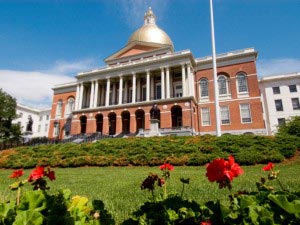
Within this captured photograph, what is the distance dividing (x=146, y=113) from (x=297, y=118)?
831 inches

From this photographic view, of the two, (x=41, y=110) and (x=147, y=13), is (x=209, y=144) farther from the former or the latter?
(x=41, y=110)

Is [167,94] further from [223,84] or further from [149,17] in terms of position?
[149,17]

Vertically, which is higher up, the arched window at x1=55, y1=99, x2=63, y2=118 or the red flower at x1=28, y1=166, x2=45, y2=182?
the arched window at x1=55, y1=99, x2=63, y2=118

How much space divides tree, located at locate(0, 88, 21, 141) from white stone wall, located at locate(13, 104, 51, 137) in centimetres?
2806

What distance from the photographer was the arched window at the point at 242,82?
36.3 meters

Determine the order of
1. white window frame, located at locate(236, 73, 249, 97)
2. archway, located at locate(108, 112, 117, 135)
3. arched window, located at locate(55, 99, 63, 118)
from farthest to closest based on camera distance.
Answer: arched window, located at locate(55, 99, 63, 118) → archway, located at locate(108, 112, 117, 135) → white window frame, located at locate(236, 73, 249, 97)

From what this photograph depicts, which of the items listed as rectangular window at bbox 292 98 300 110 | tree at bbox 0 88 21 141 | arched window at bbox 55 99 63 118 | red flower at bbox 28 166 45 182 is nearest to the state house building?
arched window at bbox 55 99 63 118

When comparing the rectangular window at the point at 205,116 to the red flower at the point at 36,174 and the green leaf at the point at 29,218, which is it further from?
the green leaf at the point at 29,218

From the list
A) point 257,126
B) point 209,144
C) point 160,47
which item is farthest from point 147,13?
point 209,144

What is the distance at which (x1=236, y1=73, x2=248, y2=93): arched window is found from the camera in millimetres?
36281

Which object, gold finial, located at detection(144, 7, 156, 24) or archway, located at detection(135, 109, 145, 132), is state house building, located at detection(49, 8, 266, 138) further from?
gold finial, located at detection(144, 7, 156, 24)

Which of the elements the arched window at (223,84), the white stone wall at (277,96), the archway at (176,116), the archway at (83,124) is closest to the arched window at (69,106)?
the archway at (83,124)

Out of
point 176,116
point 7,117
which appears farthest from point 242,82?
point 7,117

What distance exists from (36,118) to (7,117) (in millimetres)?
35331
